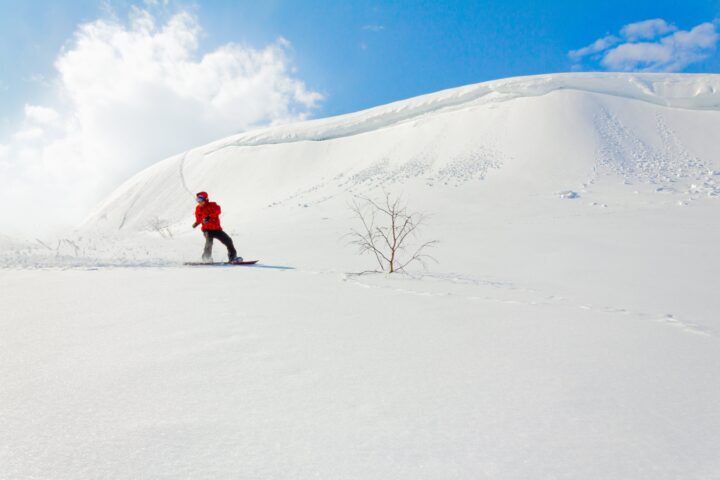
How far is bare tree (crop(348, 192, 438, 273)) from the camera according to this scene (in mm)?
5775

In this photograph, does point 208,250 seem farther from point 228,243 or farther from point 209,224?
point 209,224

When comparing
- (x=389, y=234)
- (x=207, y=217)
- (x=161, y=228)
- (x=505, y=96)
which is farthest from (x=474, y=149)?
(x=207, y=217)

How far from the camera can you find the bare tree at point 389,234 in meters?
5.78

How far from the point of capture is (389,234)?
10.4 meters

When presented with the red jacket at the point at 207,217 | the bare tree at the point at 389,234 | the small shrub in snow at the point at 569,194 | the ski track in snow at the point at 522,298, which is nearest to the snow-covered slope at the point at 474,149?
the small shrub in snow at the point at 569,194

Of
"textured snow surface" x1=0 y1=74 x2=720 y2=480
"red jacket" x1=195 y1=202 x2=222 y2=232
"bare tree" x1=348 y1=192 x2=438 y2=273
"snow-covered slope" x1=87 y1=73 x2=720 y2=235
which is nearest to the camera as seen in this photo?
"textured snow surface" x1=0 y1=74 x2=720 y2=480

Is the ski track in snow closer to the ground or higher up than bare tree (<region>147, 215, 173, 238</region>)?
closer to the ground

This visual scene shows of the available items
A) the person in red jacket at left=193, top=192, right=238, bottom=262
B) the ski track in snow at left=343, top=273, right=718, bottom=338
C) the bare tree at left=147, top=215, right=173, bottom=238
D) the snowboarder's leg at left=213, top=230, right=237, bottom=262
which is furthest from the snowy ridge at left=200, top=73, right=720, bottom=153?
the ski track in snow at left=343, top=273, right=718, bottom=338

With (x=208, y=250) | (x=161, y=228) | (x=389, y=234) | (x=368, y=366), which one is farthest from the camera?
(x=161, y=228)

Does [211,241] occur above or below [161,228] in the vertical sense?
below

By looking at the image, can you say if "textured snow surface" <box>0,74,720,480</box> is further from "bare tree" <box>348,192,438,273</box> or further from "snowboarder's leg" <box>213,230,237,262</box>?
"snowboarder's leg" <box>213,230,237,262</box>

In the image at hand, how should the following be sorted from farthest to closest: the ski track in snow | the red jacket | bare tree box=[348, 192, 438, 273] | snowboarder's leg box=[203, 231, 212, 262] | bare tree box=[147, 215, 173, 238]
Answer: bare tree box=[147, 215, 173, 238] → the red jacket → snowboarder's leg box=[203, 231, 212, 262] → bare tree box=[348, 192, 438, 273] → the ski track in snow

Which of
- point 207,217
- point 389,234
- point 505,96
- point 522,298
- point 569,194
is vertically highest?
point 505,96

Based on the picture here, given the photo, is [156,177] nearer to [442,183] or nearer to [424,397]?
[442,183]
